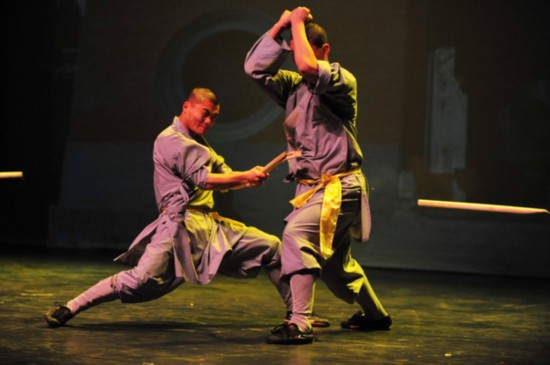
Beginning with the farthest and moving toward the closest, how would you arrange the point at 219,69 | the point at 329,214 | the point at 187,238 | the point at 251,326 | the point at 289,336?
the point at 219,69
the point at 251,326
the point at 187,238
the point at 329,214
the point at 289,336

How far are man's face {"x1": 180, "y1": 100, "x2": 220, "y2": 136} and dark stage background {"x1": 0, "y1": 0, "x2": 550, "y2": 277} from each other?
9.54ft

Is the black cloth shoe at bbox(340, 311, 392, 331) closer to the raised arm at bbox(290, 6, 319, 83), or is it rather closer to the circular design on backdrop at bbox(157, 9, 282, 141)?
the raised arm at bbox(290, 6, 319, 83)

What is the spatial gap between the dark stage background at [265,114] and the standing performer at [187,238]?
2.89 meters

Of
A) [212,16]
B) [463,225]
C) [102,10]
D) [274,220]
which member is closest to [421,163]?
[463,225]

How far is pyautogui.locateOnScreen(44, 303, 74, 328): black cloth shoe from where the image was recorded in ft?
10.9

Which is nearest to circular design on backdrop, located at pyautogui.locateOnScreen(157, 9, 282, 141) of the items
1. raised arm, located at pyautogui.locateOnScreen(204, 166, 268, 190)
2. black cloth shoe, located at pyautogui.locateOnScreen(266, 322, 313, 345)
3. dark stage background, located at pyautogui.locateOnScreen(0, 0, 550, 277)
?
dark stage background, located at pyautogui.locateOnScreen(0, 0, 550, 277)

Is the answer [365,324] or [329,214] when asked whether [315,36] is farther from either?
[365,324]

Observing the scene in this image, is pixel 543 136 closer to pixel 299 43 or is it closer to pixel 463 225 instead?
pixel 463 225

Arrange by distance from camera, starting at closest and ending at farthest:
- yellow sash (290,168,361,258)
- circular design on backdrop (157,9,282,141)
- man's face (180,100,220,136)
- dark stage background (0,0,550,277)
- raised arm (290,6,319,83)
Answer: raised arm (290,6,319,83)
yellow sash (290,168,361,258)
man's face (180,100,220,136)
dark stage background (0,0,550,277)
circular design on backdrop (157,9,282,141)

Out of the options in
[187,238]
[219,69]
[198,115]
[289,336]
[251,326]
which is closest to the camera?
[289,336]

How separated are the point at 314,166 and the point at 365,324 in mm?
690

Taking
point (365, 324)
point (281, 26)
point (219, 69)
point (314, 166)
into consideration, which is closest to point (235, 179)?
point (314, 166)

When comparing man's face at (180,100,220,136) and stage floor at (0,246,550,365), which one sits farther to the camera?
man's face at (180,100,220,136)

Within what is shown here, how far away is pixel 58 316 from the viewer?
132 inches
